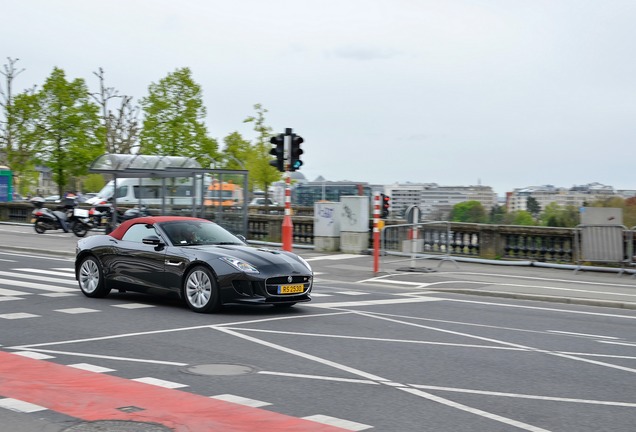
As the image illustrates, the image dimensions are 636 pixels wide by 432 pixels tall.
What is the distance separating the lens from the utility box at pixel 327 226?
86.4ft

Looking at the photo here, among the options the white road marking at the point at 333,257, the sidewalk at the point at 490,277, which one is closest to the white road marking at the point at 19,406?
the sidewalk at the point at 490,277

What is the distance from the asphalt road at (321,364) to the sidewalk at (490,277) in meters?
0.46

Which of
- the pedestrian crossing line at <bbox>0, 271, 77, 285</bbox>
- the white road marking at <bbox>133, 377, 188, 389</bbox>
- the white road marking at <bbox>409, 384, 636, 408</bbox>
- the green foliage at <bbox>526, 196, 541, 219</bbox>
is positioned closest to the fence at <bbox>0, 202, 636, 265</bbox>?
the green foliage at <bbox>526, 196, 541, 219</bbox>

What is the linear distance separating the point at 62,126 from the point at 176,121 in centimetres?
990

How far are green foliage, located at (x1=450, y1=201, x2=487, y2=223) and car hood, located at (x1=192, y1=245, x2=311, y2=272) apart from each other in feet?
39.7

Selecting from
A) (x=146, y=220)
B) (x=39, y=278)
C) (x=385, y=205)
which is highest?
(x=385, y=205)

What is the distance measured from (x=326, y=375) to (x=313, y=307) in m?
5.57

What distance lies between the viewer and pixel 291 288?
12.5m

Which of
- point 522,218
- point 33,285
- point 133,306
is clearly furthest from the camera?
point 522,218

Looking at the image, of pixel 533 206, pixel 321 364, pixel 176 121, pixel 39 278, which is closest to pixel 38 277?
pixel 39 278

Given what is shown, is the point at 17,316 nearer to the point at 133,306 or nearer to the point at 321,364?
the point at 133,306

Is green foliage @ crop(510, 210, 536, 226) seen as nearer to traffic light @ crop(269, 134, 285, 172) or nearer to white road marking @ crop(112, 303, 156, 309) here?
traffic light @ crop(269, 134, 285, 172)

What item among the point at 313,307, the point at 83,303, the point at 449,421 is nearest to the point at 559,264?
the point at 313,307

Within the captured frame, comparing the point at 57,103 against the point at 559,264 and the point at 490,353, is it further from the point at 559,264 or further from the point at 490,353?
the point at 490,353
